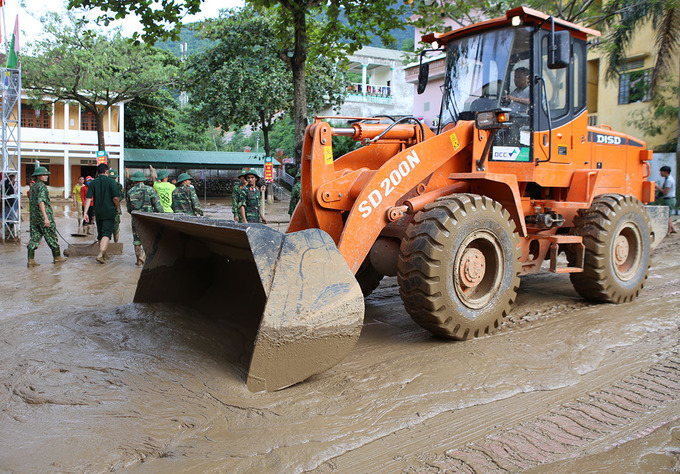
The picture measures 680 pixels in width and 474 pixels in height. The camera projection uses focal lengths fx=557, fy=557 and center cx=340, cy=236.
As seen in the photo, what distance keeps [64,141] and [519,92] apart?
31917mm

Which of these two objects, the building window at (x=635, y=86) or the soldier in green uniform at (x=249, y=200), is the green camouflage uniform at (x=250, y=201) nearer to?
the soldier in green uniform at (x=249, y=200)

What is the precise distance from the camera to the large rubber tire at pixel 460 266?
181 inches

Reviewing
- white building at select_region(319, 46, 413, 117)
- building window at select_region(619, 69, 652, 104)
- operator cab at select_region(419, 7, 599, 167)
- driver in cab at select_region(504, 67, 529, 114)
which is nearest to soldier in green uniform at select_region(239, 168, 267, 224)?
operator cab at select_region(419, 7, 599, 167)

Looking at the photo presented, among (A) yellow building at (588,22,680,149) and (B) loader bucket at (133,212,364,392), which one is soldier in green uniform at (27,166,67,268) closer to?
(B) loader bucket at (133,212,364,392)

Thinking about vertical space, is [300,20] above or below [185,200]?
above

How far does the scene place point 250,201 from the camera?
1000 centimetres

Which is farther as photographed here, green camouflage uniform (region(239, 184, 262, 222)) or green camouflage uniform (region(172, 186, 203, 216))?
green camouflage uniform (region(239, 184, 262, 222))

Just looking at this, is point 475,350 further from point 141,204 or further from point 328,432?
point 141,204

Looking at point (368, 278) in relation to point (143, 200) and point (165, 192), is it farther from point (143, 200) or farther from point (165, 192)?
point (165, 192)

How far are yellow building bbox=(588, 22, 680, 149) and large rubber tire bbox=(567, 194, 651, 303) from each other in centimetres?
A: 1370

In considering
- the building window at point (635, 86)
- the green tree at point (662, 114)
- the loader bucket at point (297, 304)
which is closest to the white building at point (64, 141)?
the building window at point (635, 86)

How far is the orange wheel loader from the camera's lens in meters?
3.84

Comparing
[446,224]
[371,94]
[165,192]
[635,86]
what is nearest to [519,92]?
[446,224]

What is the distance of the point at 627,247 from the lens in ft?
21.5
